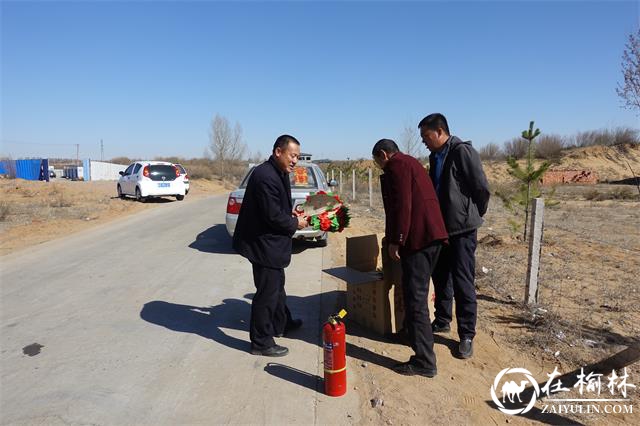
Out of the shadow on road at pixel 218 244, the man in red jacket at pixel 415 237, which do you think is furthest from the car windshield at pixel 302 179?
the man in red jacket at pixel 415 237

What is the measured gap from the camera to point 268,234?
3854 millimetres

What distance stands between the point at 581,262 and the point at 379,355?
5.57 meters

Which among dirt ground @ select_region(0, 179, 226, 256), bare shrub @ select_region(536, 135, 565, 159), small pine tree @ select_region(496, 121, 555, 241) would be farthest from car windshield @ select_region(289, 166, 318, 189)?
bare shrub @ select_region(536, 135, 565, 159)

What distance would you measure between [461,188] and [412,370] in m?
1.66

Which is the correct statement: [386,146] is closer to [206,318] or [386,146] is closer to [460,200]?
[460,200]

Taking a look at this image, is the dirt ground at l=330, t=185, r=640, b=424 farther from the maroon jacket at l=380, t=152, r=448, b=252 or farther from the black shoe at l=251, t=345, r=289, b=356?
the maroon jacket at l=380, t=152, r=448, b=252

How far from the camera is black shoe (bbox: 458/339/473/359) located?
3873mm

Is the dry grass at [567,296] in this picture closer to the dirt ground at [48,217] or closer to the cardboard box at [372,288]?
the cardboard box at [372,288]

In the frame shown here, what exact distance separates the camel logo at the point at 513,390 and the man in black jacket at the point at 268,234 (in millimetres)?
1807

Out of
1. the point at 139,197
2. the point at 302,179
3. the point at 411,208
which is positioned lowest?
the point at 139,197

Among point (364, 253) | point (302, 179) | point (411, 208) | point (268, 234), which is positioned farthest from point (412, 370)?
point (302, 179)

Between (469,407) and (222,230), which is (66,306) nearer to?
(469,407)

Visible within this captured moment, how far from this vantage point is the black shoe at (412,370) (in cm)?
351

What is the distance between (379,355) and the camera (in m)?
3.95
